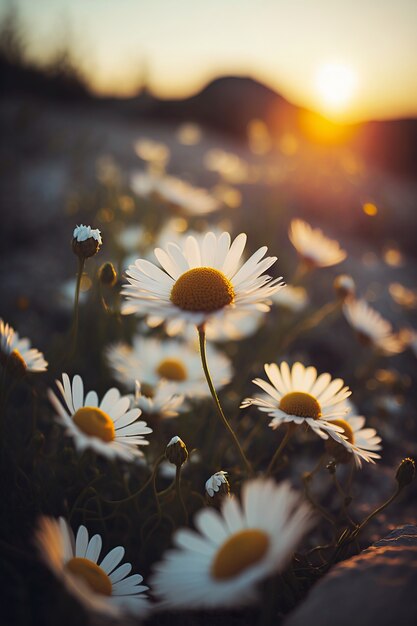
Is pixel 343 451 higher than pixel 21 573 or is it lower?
higher

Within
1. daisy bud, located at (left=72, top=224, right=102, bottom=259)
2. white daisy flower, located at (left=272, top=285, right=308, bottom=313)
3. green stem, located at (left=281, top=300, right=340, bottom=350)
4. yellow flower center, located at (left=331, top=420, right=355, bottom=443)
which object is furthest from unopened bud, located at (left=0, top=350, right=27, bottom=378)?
white daisy flower, located at (left=272, top=285, right=308, bottom=313)

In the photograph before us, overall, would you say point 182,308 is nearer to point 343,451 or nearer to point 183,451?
point 183,451

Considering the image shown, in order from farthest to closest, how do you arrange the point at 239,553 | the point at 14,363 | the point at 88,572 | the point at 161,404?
the point at 161,404 → the point at 14,363 → the point at 88,572 → the point at 239,553

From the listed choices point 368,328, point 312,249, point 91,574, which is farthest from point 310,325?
point 91,574

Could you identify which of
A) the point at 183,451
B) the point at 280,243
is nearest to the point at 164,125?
the point at 280,243

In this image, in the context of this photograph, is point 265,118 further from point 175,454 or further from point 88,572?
point 88,572

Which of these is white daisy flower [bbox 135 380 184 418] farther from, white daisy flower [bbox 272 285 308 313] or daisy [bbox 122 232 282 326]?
white daisy flower [bbox 272 285 308 313]

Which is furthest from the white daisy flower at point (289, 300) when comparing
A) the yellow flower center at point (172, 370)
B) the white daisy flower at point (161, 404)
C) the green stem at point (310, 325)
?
the white daisy flower at point (161, 404)
